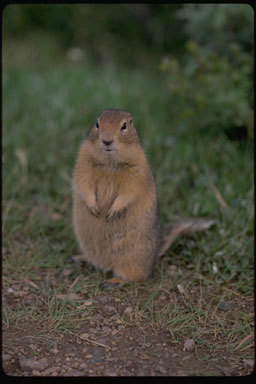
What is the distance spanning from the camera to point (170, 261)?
4590mm

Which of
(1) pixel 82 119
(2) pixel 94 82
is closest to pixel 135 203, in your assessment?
(1) pixel 82 119

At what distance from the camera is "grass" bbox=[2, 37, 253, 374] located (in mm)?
3756

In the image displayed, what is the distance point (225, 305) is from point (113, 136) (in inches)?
67.3

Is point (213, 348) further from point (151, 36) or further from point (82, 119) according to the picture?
point (151, 36)

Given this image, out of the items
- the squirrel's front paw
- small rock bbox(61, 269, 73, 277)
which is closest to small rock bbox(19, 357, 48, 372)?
small rock bbox(61, 269, 73, 277)

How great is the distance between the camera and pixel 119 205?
4004mm

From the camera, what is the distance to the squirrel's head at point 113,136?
379 cm

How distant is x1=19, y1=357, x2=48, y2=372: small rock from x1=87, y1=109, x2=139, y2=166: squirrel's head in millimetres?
1719

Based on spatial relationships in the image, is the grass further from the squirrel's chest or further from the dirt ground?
the squirrel's chest

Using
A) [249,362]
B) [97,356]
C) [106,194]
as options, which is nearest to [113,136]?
[106,194]

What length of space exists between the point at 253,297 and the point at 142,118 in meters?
3.27

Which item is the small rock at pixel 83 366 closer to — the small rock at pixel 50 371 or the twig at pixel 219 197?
the small rock at pixel 50 371

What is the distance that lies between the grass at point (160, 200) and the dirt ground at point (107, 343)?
3 centimetres

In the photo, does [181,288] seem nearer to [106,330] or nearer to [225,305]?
[225,305]
